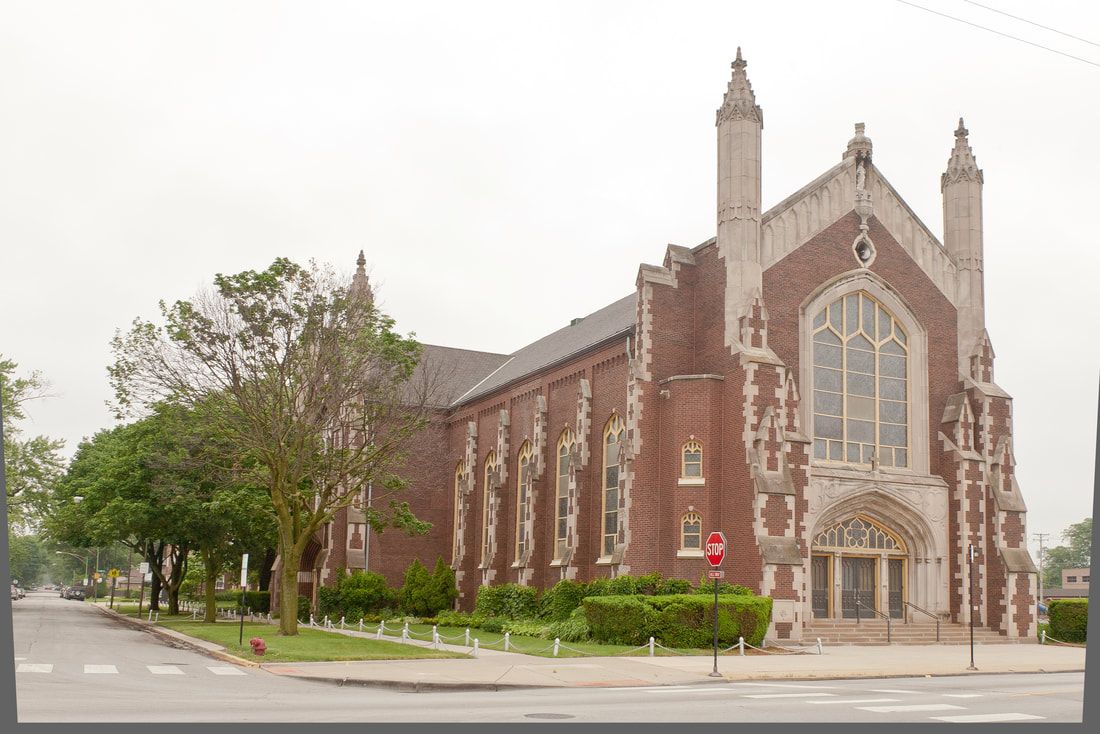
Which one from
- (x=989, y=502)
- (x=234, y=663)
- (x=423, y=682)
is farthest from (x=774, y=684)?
(x=989, y=502)

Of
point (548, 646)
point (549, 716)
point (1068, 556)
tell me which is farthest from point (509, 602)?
point (1068, 556)

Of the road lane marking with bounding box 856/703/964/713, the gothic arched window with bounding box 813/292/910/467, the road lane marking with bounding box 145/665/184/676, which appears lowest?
the road lane marking with bounding box 145/665/184/676

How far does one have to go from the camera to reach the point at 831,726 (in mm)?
13820

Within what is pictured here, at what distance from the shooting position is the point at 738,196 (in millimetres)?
36031

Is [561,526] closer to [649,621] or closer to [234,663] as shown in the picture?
[649,621]

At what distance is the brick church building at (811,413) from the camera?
1350 inches

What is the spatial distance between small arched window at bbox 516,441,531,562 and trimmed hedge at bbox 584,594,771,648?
14577 mm

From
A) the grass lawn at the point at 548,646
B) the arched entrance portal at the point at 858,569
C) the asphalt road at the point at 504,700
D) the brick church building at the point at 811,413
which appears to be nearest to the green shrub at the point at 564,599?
the brick church building at the point at 811,413

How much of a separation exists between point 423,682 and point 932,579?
22.9 meters

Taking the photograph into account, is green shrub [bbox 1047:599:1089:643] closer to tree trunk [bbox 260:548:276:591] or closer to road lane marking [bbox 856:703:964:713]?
road lane marking [bbox 856:703:964:713]

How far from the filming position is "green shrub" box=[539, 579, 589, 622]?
36.8 meters

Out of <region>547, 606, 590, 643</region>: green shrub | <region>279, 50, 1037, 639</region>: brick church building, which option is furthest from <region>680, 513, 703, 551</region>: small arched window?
<region>547, 606, 590, 643</region>: green shrub

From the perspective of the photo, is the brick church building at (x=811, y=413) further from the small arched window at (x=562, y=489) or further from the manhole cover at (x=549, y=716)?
the manhole cover at (x=549, y=716)

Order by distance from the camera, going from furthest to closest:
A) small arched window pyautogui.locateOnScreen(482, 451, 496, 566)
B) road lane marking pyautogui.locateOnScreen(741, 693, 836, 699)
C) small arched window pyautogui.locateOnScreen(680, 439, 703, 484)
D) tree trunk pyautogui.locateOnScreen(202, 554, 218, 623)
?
small arched window pyautogui.locateOnScreen(482, 451, 496, 566)
tree trunk pyautogui.locateOnScreen(202, 554, 218, 623)
small arched window pyautogui.locateOnScreen(680, 439, 703, 484)
road lane marking pyautogui.locateOnScreen(741, 693, 836, 699)
